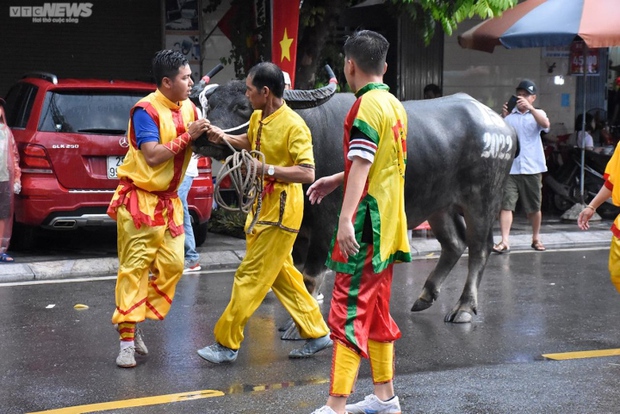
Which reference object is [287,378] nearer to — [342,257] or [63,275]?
[342,257]

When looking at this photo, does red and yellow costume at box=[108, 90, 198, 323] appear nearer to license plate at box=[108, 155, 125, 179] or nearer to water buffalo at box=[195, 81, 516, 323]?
water buffalo at box=[195, 81, 516, 323]

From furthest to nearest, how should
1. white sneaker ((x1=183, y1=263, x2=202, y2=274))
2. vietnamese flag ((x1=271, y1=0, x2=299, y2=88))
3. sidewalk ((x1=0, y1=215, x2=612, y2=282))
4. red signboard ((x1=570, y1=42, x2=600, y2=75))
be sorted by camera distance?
1. red signboard ((x1=570, y1=42, x2=600, y2=75))
2. vietnamese flag ((x1=271, y1=0, x2=299, y2=88))
3. white sneaker ((x1=183, y1=263, x2=202, y2=274))
4. sidewalk ((x1=0, y1=215, x2=612, y2=282))

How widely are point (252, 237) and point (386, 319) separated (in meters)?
1.46

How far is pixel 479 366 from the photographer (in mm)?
6660

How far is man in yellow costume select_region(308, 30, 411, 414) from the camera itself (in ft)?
16.6

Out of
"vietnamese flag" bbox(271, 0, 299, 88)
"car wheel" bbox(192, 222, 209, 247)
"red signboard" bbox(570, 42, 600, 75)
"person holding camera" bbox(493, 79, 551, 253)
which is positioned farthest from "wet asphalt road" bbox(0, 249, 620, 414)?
"red signboard" bbox(570, 42, 600, 75)

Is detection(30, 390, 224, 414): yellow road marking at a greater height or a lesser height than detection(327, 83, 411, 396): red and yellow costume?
lesser

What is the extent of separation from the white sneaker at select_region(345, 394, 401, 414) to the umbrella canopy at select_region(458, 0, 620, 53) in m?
8.04

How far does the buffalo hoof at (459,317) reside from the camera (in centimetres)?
805

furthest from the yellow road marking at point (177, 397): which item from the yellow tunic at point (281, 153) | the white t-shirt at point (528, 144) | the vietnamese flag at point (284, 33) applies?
the white t-shirt at point (528, 144)

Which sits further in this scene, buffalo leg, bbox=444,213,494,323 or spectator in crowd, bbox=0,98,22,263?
spectator in crowd, bbox=0,98,22,263

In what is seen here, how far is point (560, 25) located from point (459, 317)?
18.9ft

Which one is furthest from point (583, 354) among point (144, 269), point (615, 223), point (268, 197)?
point (144, 269)

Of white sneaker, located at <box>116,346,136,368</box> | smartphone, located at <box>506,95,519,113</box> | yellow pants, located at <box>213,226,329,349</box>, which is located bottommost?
white sneaker, located at <box>116,346,136,368</box>
